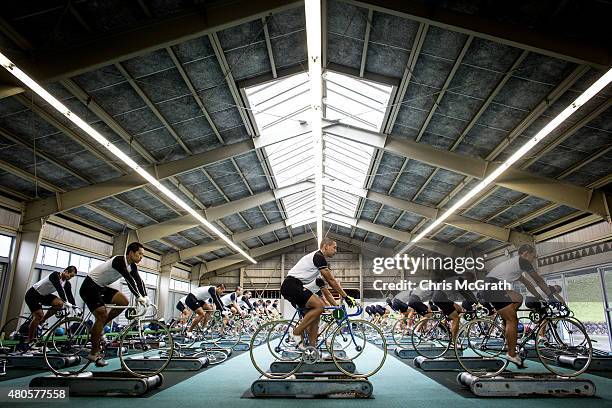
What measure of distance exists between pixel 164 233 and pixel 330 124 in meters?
9.78

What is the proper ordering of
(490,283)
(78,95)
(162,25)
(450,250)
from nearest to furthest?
(490,283), (162,25), (78,95), (450,250)

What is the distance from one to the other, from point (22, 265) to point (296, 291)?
10939mm

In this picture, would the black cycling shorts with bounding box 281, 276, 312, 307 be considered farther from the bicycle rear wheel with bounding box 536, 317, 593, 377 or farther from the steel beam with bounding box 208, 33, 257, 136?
the steel beam with bounding box 208, 33, 257, 136

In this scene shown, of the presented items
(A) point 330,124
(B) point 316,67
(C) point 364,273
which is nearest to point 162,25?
(B) point 316,67

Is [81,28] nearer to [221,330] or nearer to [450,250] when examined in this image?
[221,330]

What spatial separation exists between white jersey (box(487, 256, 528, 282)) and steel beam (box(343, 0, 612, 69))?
4.12m

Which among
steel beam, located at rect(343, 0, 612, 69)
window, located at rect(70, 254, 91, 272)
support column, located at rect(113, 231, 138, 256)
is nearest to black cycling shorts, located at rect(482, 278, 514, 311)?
steel beam, located at rect(343, 0, 612, 69)

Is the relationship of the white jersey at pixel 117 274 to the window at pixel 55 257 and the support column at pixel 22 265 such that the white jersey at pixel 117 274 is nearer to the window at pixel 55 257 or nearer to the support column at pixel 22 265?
the support column at pixel 22 265

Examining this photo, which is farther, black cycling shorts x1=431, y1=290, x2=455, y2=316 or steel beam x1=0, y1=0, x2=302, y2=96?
black cycling shorts x1=431, y1=290, x2=455, y2=316

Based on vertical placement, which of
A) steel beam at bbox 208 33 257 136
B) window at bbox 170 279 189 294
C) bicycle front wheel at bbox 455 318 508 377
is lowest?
bicycle front wheel at bbox 455 318 508 377

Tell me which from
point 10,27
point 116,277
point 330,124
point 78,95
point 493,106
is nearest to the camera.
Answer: point 116,277

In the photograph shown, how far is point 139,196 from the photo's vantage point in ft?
52.0

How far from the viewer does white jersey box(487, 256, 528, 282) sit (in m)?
5.71

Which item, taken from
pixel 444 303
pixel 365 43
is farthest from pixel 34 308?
pixel 365 43
